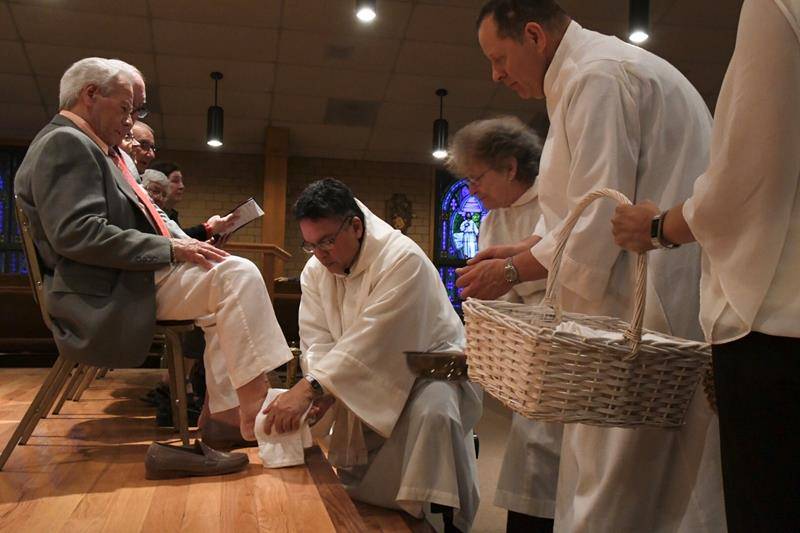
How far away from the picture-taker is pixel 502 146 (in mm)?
2447

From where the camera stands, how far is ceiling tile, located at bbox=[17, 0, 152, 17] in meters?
6.12

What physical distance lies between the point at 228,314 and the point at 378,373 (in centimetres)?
52

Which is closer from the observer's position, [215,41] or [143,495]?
[143,495]

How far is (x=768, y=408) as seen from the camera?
0.83m

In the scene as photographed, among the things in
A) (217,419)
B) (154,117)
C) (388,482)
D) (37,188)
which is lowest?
(388,482)

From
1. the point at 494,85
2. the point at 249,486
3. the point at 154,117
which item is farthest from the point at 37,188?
the point at 154,117

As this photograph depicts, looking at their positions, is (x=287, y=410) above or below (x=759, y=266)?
below

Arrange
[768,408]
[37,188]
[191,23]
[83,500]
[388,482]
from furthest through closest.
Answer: [191,23]
[388,482]
[37,188]
[83,500]
[768,408]

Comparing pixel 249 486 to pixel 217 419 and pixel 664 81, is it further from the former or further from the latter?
pixel 664 81

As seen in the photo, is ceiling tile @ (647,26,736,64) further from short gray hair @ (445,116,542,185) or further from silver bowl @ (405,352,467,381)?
silver bowl @ (405,352,467,381)

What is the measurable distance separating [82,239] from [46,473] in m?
0.71

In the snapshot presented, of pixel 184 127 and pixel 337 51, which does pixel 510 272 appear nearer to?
pixel 337 51

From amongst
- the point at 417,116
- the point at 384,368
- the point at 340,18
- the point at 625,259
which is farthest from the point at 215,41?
the point at 625,259

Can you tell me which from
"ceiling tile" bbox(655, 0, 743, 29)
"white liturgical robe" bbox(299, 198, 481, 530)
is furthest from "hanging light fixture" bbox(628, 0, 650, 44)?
"white liturgical robe" bbox(299, 198, 481, 530)
